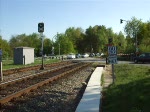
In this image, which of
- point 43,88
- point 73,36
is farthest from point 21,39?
point 43,88

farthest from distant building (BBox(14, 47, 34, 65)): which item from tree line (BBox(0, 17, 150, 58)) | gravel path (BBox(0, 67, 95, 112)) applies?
tree line (BBox(0, 17, 150, 58))

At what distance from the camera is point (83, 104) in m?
10.9

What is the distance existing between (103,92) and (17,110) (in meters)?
4.51

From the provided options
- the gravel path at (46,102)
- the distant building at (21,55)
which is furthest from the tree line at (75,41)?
the gravel path at (46,102)

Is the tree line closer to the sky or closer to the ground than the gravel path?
closer to the sky

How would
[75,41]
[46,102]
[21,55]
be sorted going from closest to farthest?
[46,102]
[21,55]
[75,41]

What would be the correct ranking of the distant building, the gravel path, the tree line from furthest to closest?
the tree line, the distant building, the gravel path

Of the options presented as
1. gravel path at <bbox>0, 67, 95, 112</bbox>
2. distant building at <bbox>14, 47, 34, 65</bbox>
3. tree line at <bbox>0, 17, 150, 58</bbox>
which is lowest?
gravel path at <bbox>0, 67, 95, 112</bbox>

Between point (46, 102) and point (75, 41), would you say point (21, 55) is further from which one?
point (75, 41)

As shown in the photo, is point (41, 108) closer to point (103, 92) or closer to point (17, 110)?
point (17, 110)

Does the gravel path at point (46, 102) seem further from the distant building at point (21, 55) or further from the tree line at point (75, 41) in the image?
the tree line at point (75, 41)

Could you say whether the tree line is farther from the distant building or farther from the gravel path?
the gravel path

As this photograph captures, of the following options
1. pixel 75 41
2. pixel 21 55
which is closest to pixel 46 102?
pixel 21 55

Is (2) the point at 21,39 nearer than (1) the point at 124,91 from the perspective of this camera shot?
No
